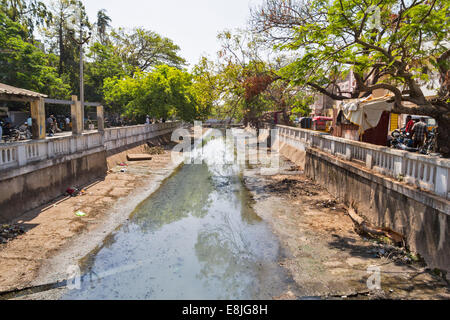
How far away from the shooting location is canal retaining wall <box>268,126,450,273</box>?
5.96 metres

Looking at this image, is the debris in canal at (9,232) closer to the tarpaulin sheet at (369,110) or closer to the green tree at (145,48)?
the tarpaulin sheet at (369,110)

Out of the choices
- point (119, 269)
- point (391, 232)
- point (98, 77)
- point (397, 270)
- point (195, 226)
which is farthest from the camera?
point (98, 77)

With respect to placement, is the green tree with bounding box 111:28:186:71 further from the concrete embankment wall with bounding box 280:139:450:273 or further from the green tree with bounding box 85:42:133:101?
the concrete embankment wall with bounding box 280:139:450:273

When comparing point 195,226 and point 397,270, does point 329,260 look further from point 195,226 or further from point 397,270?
point 195,226

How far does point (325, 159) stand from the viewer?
13641mm

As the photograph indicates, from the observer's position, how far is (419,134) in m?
11.9

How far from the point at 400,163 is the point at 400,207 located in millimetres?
1088

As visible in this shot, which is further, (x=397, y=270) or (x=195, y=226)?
(x=195, y=226)

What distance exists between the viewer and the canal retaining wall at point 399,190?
5957 millimetres

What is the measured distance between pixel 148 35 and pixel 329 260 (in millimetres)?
42604

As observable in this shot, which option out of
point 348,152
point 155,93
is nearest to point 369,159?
point 348,152

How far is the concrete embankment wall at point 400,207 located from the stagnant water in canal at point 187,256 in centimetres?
288

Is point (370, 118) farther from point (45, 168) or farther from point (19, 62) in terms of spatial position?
point (19, 62)
